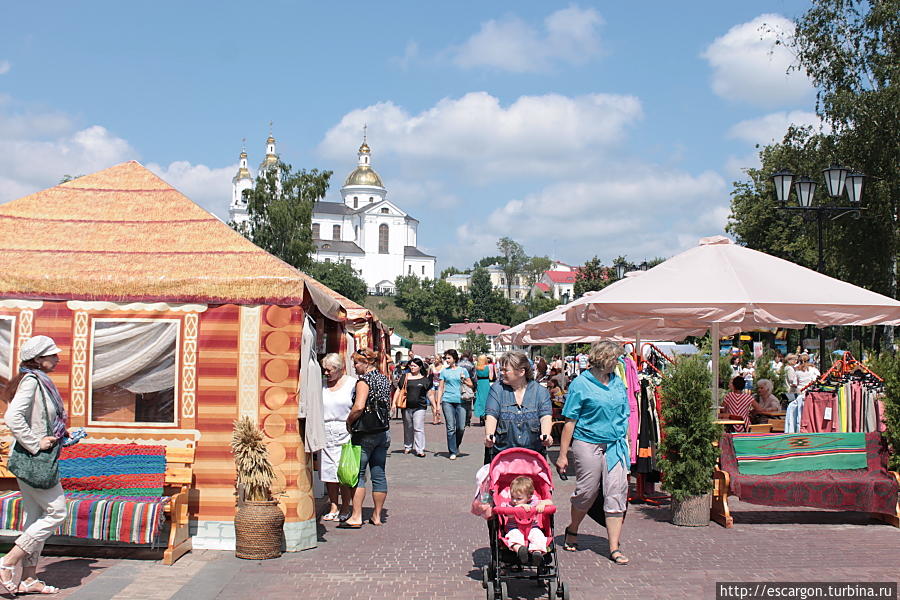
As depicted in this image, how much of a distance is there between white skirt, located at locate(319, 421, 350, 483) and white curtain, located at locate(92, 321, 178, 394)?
5.59ft

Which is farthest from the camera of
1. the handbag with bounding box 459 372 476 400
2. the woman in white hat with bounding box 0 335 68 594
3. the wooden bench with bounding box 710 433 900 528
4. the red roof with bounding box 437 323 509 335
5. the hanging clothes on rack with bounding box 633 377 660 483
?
the red roof with bounding box 437 323 509 335

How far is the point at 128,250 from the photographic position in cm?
835

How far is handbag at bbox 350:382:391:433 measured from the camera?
29.0 feet

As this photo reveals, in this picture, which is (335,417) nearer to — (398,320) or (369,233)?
(398,320)

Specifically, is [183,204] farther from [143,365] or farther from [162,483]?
[162,483]

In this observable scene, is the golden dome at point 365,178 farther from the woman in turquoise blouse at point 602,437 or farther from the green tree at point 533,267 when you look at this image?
the woman in turquoise blouse at point 602,437

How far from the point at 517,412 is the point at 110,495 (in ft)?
11.5

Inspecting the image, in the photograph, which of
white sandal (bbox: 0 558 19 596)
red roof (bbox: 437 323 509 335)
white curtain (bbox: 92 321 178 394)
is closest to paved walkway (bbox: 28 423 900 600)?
white sandal (bbox: 0 558 19 596)

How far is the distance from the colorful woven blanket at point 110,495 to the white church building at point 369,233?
12530 cm

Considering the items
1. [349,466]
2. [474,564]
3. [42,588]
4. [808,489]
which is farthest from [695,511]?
[42,588]

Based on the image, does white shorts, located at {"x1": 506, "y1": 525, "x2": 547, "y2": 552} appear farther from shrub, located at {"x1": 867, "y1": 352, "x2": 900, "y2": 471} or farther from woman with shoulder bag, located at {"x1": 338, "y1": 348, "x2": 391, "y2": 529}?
shrub, located at {"x1": 867, "y1": 352, "x2": 900, "y2": 471}

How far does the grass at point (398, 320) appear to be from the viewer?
118750mm

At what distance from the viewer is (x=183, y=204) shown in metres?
8.96

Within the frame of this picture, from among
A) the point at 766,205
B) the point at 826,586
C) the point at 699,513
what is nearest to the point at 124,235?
the point at 699,513
